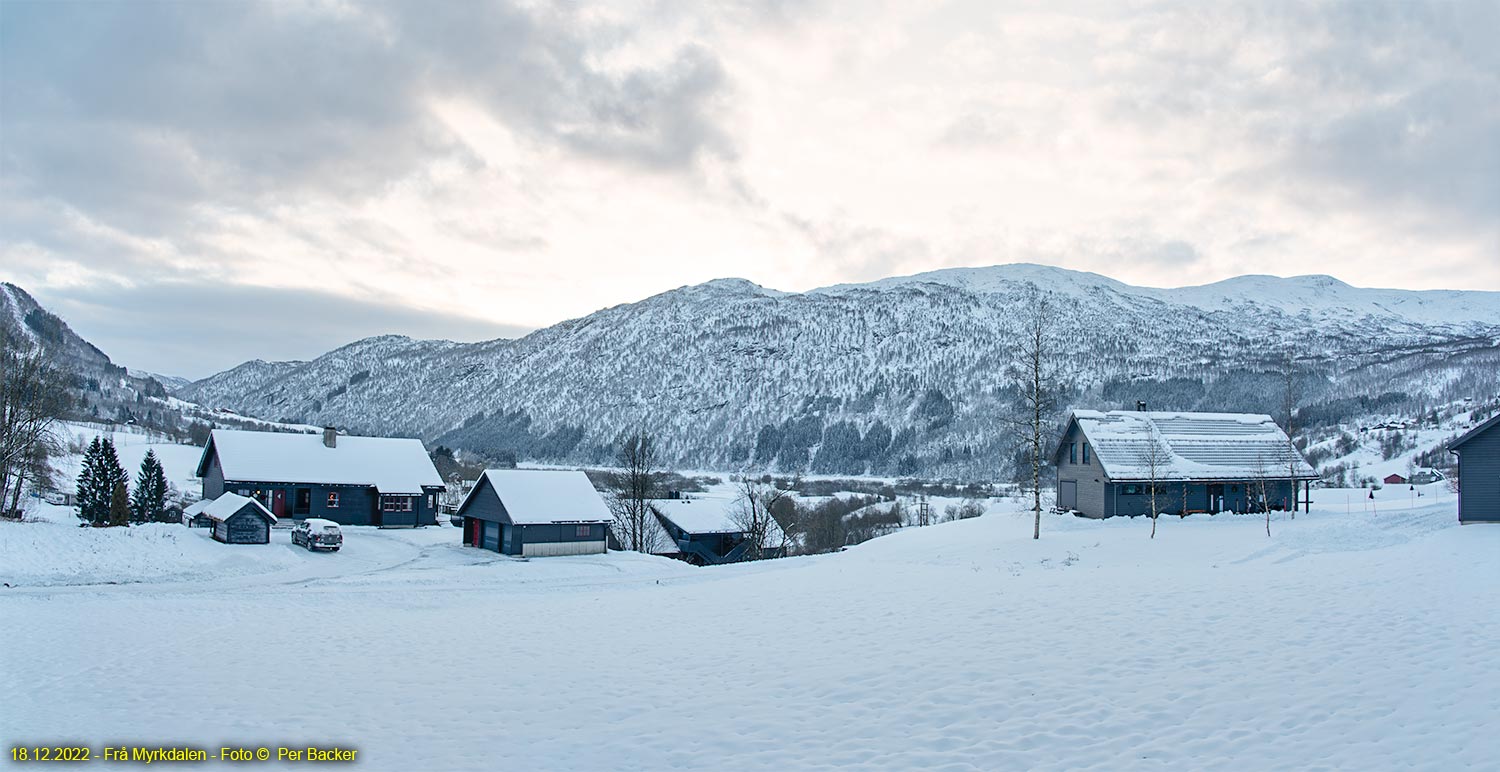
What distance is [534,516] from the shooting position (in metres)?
49.1

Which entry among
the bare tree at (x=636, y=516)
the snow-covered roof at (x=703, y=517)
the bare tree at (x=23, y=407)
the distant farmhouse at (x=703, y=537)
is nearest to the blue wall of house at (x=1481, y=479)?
the distant farmhouse at (x=703, y=537)

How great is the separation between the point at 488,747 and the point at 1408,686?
1329 cm

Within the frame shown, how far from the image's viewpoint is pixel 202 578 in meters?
Result: 34.5

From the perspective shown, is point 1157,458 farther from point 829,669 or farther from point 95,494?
point 95,494

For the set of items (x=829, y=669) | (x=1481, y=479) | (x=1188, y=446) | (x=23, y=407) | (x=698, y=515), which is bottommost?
(x=698, y=515)

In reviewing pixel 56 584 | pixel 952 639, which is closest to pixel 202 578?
pixel 56 584

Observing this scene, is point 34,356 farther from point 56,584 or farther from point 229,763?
point 229,763

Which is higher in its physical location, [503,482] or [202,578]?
[503,482]

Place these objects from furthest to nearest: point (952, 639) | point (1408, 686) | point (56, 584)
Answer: point (56, 584) → point (952, 639) → point (1408, 686)

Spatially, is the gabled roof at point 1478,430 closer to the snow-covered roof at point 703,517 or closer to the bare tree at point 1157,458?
the bare tree at point 1157,458

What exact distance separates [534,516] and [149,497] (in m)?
28.0

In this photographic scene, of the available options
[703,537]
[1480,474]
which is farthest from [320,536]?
[1480,474]

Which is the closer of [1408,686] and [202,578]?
[1408,686]

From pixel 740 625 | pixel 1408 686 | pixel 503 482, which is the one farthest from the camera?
pixel 503 482
